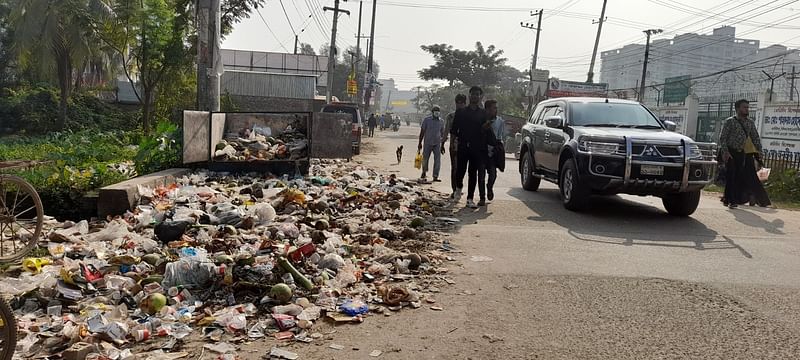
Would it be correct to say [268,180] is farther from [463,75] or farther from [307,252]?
[463,75]

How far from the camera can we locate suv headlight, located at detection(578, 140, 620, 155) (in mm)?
8414

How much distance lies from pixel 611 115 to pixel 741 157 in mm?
2244

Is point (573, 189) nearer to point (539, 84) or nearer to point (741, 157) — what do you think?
point (741, 157)

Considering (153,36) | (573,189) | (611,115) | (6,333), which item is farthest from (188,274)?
(153,36)

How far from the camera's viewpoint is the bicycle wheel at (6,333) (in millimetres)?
3123

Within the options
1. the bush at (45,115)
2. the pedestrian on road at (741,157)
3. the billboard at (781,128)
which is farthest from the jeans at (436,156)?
the bush at (45,115)

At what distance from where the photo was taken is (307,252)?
5520 mm

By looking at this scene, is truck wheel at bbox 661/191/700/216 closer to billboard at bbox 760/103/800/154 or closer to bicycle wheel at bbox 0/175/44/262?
bicycle wheel at bbox 0/175/44/262

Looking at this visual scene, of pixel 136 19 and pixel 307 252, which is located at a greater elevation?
pixel 136 19

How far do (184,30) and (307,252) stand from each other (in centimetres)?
1889

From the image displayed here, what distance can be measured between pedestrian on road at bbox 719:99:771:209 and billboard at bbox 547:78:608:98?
30971mm

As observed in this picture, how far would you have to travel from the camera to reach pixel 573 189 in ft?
29.2

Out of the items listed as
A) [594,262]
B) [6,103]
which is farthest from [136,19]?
[594,262]

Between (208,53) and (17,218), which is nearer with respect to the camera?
(17,218)
